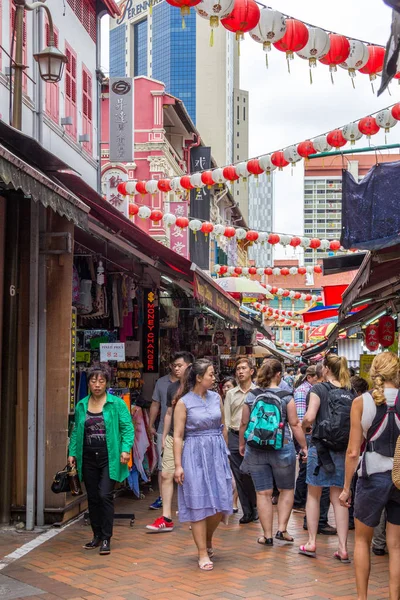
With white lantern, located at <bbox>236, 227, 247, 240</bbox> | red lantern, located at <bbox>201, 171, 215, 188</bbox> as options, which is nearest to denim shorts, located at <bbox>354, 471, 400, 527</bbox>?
red lantern, located at <bbox>201, 171, 215, 188</bbox>

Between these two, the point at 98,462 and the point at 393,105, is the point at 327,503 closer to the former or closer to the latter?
the point at 98,462

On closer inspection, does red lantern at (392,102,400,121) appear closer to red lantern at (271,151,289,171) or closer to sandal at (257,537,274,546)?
red lantern at (271,151,289,171)

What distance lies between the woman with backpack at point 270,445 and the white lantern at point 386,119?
4.95 m

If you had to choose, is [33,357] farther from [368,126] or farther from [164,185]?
[164,185]

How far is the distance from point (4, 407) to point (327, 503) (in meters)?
3.57

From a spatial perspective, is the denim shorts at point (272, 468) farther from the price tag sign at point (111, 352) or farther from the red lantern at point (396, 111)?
the red lantern at point (396, 111)

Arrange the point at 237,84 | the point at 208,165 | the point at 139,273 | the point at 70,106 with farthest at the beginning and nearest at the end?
the point at 237,84 < the point at 208,165 < the point at 70,106 < the point at 139,273

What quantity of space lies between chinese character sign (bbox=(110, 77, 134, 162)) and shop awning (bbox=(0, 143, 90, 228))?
39.4 ft

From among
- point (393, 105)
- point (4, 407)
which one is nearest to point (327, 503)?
point (4, 407)

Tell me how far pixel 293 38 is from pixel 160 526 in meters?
5.17

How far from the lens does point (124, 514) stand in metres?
9.44

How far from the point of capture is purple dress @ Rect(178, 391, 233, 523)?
7.38 m

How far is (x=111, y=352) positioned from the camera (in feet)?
35.5

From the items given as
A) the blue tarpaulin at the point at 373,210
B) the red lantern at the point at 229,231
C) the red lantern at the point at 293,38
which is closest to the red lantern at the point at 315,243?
the red lantern at the point at 229,231
